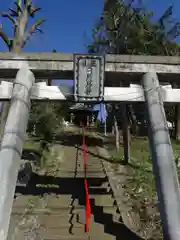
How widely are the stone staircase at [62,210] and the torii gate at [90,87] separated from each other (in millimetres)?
2052

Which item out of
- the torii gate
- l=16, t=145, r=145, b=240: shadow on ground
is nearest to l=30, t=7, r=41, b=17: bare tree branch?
the torii gate

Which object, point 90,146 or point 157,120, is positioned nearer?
point 157,120

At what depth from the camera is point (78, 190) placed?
827cm

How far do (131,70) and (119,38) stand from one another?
12989 mm

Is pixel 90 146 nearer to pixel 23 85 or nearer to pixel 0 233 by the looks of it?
pixel 23 85

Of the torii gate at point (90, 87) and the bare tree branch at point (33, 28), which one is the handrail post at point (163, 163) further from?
the bare tree branch at point (33, 28)

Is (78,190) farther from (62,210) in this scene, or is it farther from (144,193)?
(144,193)

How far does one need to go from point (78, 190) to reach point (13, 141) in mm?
4070

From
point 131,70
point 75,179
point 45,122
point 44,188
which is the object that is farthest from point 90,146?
point 131,70

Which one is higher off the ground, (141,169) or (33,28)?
(33,28)

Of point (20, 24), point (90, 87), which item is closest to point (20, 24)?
point (20, 24)

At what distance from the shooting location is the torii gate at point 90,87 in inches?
190

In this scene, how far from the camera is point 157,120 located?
16.8 ft

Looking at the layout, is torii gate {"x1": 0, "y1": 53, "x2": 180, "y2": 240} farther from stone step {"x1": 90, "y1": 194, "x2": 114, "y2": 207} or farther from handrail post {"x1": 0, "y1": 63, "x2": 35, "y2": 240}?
stone step {"x1": 90, "y1": 194, "x2": 114, "y2": 207}
